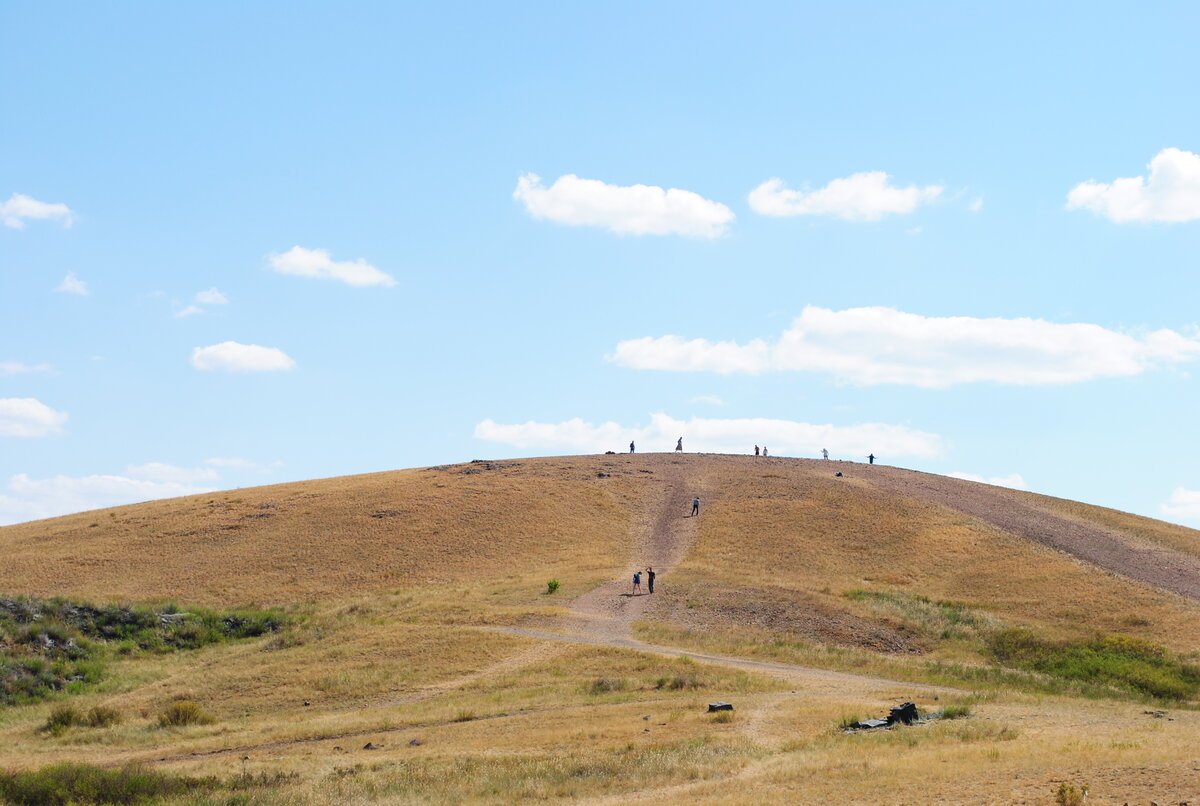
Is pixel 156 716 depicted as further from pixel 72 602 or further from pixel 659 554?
pixel 659 554

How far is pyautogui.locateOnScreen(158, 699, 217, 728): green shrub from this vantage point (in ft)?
102

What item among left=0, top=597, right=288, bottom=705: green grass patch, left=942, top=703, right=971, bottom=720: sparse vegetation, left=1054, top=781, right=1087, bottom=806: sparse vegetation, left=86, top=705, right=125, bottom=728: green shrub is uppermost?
left=1054, top=781, right=1087, bottom=806: sparse vegetation

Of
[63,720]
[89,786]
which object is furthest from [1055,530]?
[89,786]

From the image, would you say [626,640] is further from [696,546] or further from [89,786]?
[696,546]

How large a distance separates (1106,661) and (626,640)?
18959mm

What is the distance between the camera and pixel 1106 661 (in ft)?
125

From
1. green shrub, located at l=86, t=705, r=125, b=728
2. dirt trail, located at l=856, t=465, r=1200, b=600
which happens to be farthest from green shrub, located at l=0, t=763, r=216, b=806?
dirt trail, located at l=856, t=465, r=1200, b=600

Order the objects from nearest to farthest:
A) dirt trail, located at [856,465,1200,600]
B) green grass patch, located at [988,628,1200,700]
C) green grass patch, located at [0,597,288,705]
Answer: green grass patch, located at [988,628,1200,700]
green grass patch, located at [0,597,288,705]
dirt trail, located at [856,465,1200,600]

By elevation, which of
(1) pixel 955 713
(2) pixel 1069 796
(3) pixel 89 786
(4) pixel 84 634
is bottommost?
(4) pixel 84 634

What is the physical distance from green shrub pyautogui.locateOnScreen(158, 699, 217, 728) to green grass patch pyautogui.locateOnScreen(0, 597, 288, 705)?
8.87m

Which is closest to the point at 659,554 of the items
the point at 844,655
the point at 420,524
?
the point at 420,524

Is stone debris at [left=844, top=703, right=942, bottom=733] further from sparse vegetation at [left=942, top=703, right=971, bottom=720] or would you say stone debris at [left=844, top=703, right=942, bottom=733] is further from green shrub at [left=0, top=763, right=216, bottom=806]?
green shrub at [left=0, top=763, right=216, bottom=806]

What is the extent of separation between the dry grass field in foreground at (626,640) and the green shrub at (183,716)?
0.79 meters

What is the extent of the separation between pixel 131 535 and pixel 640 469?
138ft
